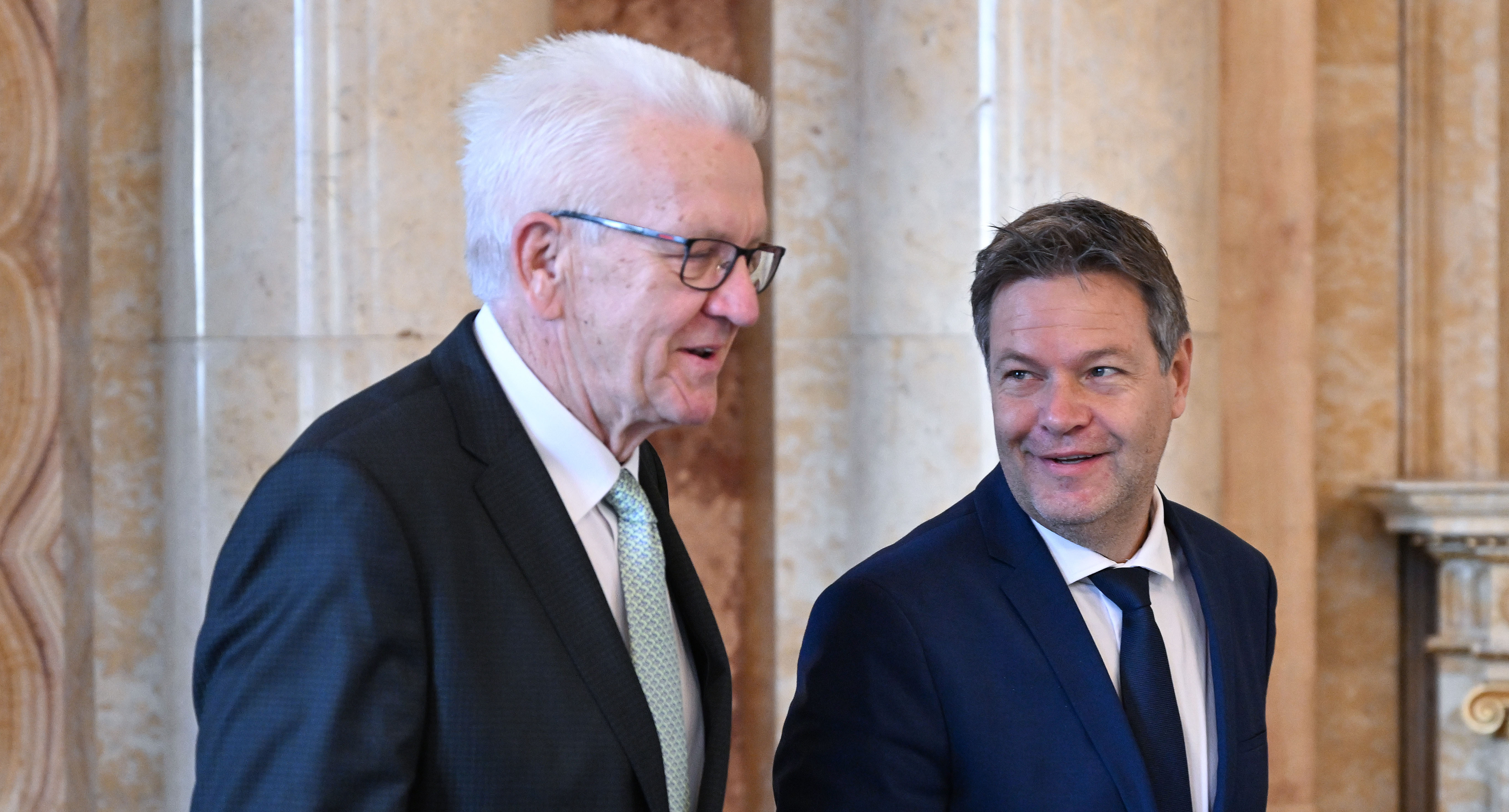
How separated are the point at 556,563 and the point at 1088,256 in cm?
84

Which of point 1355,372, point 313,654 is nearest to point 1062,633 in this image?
point 313,654

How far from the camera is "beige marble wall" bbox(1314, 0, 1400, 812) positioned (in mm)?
3881

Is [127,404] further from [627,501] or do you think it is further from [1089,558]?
[1089,558]

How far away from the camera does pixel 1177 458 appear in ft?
10.4

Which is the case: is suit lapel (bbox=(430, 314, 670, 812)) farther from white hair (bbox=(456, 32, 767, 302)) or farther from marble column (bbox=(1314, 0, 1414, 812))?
marble column (bbox=(1314, 0, 1414, 812))

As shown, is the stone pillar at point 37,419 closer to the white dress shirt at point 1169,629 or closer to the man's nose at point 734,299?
the man's nose at point 734,299

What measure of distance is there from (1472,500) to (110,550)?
3.15 m

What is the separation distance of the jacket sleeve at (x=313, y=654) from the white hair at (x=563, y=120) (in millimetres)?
360

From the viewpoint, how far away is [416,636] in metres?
1.26

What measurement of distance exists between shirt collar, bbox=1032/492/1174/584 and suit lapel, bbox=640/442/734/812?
1.61 ft

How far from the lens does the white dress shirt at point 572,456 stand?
1507mm

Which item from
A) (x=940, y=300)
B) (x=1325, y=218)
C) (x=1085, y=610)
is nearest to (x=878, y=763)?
(x=1085, y=610)

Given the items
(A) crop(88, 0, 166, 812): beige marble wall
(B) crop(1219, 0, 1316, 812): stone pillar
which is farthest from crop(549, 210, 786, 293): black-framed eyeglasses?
(B) crop(1219, 0, 1316, 812): stone pillar

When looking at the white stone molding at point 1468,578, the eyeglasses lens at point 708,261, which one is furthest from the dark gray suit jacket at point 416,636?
the white stone molding at point 1468,578
